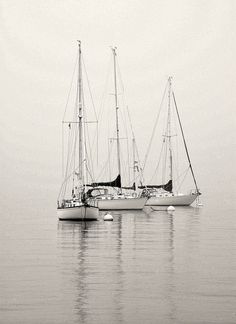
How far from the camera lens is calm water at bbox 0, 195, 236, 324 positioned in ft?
92.2

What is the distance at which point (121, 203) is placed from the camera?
111188 millimetres

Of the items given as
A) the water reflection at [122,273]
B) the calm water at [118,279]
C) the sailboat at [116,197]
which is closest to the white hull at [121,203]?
the sailboat at [116,197]

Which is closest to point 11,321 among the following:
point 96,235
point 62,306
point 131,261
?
point 62,306

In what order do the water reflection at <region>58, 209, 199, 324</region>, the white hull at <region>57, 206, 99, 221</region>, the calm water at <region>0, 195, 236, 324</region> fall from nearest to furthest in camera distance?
the calm water at <region>0, 195, 236, 324</region> → the water reflection at <region>58, 209, 199, 324</region> → the white hull at <region>57, 206, 99, 221</region>

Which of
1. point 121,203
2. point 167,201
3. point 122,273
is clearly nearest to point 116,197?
point 121,203

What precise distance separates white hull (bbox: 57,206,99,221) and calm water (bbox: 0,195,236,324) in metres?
16.5

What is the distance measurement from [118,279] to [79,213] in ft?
149

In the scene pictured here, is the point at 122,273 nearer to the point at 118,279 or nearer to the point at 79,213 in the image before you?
the point at 118,279

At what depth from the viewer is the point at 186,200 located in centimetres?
13688

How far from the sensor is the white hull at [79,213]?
268 feet

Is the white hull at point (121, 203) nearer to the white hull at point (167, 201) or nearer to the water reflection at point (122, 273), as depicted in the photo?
the white hull at point (167, 201)

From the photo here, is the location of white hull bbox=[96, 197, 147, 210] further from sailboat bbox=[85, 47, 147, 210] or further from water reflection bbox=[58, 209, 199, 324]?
water reflection bbox=[58, 209, 199, 324]

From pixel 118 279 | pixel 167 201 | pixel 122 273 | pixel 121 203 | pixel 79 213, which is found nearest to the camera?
pixel 118 279

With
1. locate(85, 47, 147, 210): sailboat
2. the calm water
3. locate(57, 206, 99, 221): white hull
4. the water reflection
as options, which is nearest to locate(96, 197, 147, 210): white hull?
locate(85, 47, 147, 210): sailboat
